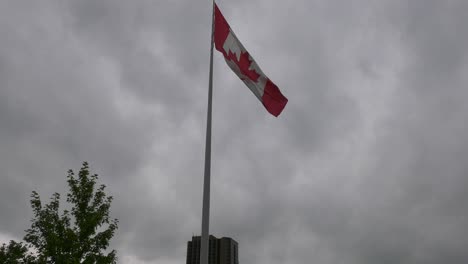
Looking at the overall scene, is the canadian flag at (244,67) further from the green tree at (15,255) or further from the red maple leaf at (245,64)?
the green tree at (15,255)

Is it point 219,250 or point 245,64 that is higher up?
point 219,250

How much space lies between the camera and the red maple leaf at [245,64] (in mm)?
14484

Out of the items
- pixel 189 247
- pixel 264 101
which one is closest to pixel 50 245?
pixel 264 101

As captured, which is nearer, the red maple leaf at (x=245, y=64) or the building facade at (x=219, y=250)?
the red maple leaf at (x=245, y=64)

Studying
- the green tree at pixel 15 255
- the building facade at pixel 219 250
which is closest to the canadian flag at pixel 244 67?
the green tree at pixel 15 255

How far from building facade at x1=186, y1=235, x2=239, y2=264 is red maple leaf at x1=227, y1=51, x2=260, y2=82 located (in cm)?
15119

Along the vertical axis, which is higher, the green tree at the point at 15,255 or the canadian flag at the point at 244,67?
the canadian flag at the point at 244,67

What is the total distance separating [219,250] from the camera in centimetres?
16888

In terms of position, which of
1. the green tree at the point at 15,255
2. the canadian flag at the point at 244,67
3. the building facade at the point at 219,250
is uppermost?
the building facade at the point at 219,250

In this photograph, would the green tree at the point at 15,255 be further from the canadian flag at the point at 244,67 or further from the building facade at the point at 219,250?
the building facade at the point at 219,250

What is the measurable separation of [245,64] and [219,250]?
16345cm

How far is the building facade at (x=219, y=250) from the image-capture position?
523ft

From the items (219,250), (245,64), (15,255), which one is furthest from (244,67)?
(219,250)

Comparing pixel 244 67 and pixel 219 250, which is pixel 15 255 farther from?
pixel 219 250
